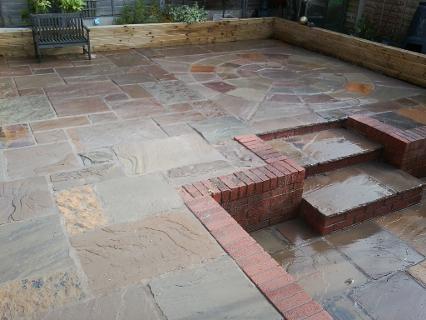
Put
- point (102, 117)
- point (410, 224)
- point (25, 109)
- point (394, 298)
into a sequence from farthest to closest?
point (25, 109) → point (102, 117) → point (410, 224) → point (394, 298)

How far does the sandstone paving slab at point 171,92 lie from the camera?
5094 mm

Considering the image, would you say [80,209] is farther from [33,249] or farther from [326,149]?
[326,149]

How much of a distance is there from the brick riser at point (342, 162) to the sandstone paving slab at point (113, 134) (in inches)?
55.8

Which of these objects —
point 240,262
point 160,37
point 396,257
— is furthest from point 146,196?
point 160,37

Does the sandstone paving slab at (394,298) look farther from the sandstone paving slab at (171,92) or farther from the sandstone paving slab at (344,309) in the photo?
the sandstone paving slab at (171,92)

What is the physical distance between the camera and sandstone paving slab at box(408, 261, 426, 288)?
307 centimetres

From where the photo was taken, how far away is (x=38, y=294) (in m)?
2.19

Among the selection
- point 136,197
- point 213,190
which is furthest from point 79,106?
point 213,190

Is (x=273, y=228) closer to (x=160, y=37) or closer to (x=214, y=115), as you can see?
(x=214, y=115)

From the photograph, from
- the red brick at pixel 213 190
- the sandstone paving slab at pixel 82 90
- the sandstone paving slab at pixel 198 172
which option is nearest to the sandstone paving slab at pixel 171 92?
the sandstone paving slab at pixel 82 90

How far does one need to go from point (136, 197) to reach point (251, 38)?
6094 mm

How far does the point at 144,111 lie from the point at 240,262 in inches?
104

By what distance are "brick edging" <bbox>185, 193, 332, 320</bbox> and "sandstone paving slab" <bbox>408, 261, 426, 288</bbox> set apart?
51.3 inches

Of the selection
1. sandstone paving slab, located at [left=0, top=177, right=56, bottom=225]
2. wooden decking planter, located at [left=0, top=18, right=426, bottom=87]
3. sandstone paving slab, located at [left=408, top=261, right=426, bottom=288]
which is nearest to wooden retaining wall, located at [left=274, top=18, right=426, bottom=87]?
wooden decking planter, located at [left=0, top=18, right=426, bottom=87]
